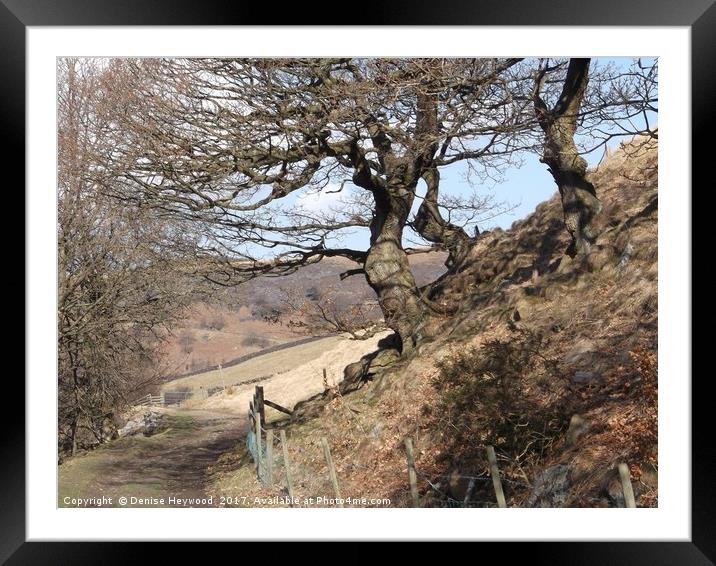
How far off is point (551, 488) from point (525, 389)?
146 centimetres

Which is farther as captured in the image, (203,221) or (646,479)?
(203,221)

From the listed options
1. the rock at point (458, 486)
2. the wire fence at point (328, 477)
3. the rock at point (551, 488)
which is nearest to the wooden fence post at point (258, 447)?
the wire fence at point (328, 477)

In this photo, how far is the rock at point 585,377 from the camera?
7.63 m

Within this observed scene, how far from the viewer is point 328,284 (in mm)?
10039

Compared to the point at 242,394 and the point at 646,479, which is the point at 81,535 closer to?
the point at 242,394

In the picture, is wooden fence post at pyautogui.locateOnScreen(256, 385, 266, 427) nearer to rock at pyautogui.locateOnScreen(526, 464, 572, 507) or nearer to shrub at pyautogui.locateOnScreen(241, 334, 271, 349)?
shrub at pyautogui.locateOnScreen(241, 334, 271, 349)

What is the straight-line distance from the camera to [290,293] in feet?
32.4

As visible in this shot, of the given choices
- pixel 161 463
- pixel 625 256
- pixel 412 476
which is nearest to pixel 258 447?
pixel 161 463

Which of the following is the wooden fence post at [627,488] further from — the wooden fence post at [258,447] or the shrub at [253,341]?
the shrub at [253,341]

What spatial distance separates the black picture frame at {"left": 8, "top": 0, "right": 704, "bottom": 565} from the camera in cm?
583
